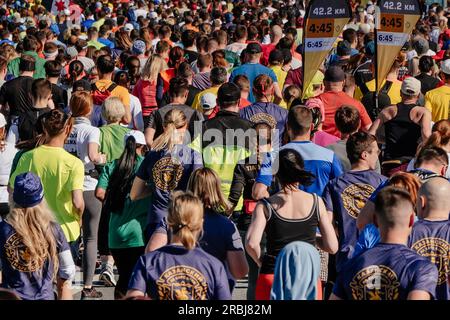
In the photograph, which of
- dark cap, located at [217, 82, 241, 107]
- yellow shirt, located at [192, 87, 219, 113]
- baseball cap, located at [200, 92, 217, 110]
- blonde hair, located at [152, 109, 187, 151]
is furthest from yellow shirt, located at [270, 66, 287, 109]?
blonde hair, located at [152, 109, 187, 151]

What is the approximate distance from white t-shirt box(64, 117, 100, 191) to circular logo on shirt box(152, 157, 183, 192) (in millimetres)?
1233

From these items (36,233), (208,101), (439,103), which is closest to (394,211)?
(36,233)

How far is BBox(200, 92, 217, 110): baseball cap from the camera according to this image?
10.0m

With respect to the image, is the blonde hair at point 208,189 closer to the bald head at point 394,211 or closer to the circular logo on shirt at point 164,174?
the circular logo on shirt at point 164,174

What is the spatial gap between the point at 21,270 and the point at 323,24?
668 centimetres

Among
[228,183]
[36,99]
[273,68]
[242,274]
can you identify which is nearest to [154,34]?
[273,68]

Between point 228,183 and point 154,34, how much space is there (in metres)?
9.69

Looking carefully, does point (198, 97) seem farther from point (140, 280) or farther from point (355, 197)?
point (140, 280)

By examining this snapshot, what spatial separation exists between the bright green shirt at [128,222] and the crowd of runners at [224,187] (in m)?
0.01

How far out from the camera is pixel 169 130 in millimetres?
8258

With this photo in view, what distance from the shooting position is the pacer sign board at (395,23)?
40.2 ft

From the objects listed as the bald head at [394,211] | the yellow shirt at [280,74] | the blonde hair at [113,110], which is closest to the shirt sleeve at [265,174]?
the blonde hair at [113,110]
